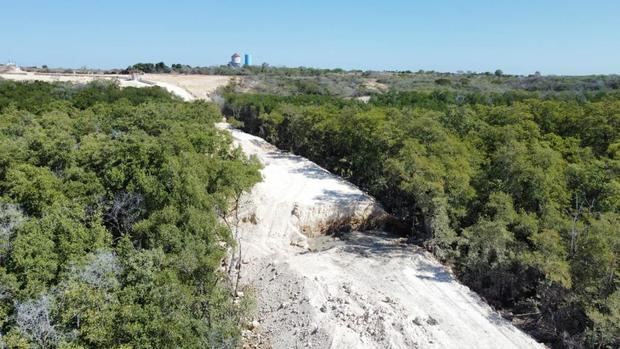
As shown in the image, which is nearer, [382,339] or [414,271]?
[382,339]

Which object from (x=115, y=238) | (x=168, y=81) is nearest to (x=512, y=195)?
(x=115, y=238)

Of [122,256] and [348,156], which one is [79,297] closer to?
[122,256]

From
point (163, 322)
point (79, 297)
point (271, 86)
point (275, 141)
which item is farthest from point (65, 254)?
point (271, 86)

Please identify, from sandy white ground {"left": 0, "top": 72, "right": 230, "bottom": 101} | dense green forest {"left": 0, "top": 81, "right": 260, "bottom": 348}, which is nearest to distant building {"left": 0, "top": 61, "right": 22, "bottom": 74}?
sandy white ground {"left": 0, "top": 72, "right": 230, "bottom": 101}

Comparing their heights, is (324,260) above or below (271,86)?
below

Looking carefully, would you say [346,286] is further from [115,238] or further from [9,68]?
[9,68]

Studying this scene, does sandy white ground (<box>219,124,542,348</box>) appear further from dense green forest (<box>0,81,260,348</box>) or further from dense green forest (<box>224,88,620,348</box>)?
dense green forest (<box>0,81,260,348</box>)
